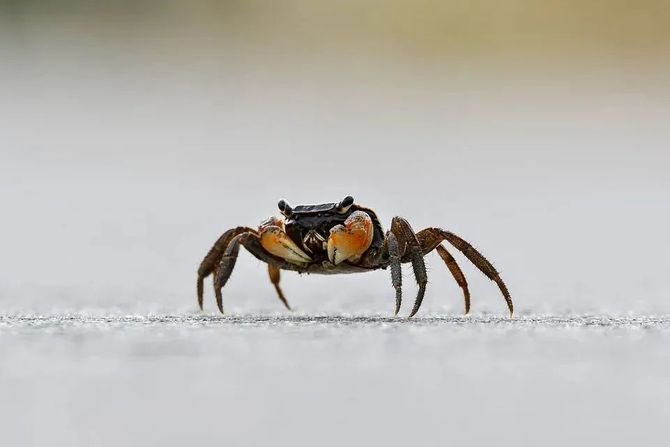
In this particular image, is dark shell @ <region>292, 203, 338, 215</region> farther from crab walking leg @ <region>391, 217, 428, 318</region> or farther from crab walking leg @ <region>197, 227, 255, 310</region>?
crab walking leg @ <region>197, 227, 255, 310</region>

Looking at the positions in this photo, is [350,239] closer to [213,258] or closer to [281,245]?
[281,245]

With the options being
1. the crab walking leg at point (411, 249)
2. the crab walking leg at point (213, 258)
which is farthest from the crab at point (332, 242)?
the crab walking leg at point (213, 258)

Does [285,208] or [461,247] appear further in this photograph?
[461,247]

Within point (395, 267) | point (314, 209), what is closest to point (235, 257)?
point (314, 209)

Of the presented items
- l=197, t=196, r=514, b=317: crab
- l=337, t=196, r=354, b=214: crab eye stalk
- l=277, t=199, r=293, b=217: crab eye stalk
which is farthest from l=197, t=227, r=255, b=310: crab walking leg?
l=337, t=196, r=354, b=214: crab eye stalk

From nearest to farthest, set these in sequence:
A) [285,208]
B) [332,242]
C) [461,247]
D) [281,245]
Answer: [332,242], [281,245], [285,208], [461,247]

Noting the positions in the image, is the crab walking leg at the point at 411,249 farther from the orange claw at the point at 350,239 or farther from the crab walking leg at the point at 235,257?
the crab walking leg at the point at 235,257
